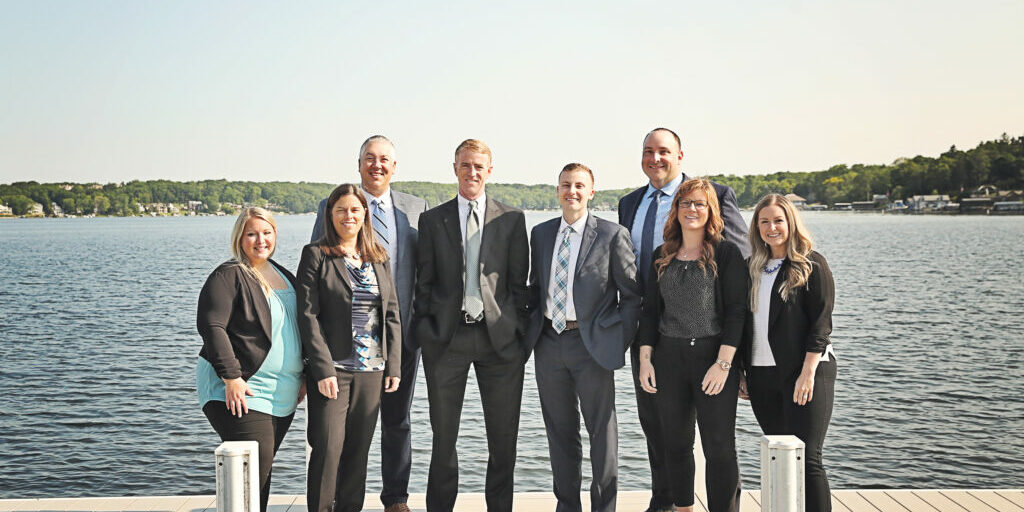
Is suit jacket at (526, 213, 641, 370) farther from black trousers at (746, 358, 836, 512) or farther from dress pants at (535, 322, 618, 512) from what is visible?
black trousers at (746, 358, 836, 512)

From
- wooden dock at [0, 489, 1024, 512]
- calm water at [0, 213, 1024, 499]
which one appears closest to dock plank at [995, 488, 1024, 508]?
wooden dock at [0, 489, 1024, 512]

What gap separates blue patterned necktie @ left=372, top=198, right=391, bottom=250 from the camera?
14.8 ft

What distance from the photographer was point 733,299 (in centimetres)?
397

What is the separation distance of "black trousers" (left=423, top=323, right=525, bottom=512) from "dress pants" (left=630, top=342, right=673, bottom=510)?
70 cm

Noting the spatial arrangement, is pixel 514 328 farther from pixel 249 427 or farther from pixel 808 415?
pixel 808 415

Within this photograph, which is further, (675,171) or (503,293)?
(675,171)

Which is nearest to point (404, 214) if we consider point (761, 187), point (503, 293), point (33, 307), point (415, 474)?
point (503, 293)

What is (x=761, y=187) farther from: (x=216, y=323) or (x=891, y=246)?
(x=216, y=323)

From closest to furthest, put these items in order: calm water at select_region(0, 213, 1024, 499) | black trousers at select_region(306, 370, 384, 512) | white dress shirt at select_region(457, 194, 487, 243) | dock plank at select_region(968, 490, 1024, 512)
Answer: black trousers at select_region(306, 370, 384, 512), white dress shirt at select_region(457, 194, 487, 243), dock plank at select_region(968, 490, 1024, 512), calm water at select_region(0, 213, 1024, 499)

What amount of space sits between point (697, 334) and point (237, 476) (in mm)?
2140

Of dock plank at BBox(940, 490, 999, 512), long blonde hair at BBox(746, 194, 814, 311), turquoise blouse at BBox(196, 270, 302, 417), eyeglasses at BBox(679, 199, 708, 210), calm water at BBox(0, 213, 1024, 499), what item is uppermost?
eyeglasses at BBox(679, 199, 708, 210)

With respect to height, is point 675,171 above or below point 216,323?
above

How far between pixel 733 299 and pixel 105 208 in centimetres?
13730

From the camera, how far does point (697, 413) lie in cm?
409
